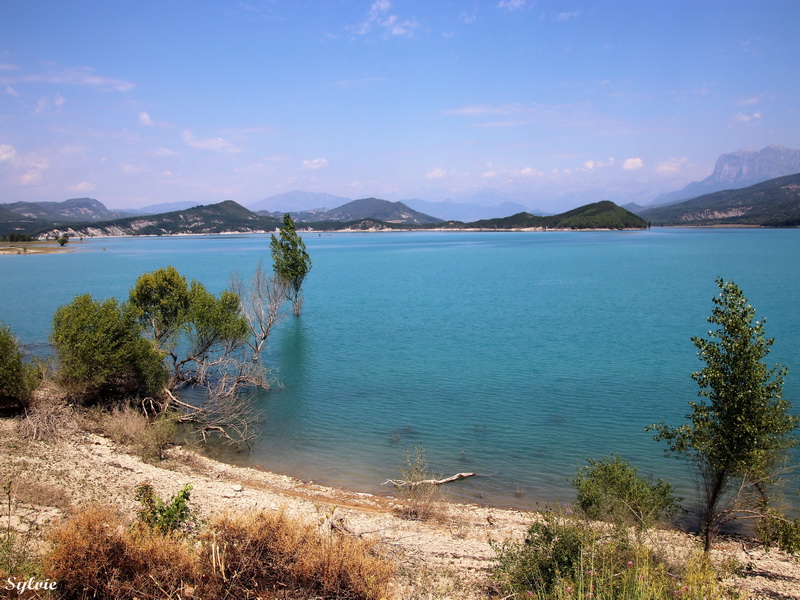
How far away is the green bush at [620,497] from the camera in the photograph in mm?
13164

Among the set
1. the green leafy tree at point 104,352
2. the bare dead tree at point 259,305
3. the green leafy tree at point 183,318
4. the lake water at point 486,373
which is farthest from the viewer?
the bare dead tree at point 259,305

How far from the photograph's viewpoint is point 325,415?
78.7 ft

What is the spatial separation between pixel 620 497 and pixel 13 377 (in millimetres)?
22330

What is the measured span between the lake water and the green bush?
2613mm

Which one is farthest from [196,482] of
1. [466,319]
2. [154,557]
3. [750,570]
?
[466,319]

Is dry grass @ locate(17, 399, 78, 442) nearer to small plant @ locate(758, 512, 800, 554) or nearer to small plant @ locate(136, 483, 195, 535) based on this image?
small plant @ locate(136, 483, 195, 535)

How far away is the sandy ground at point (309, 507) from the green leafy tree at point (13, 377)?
1595 mm

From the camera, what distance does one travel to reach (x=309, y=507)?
14227 millimetres

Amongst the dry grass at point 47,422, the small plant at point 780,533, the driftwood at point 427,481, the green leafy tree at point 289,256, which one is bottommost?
the driftwood at point 427,481

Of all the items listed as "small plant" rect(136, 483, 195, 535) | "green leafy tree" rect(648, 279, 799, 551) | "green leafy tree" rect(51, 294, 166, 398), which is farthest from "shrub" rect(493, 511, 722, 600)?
"green leafy tree" rect(51, 294, 166, 398)
